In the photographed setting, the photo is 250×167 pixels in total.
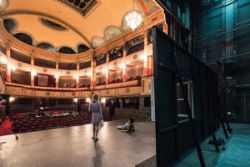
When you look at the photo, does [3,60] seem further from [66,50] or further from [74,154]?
[74,154]

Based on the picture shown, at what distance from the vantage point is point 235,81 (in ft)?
35.5

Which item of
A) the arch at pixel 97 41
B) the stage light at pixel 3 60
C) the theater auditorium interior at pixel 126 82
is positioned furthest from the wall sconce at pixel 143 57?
the stage light at pixel 3 60

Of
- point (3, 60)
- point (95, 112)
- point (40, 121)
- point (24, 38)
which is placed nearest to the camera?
point (95, 112)

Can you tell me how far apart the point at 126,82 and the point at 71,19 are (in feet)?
33.2

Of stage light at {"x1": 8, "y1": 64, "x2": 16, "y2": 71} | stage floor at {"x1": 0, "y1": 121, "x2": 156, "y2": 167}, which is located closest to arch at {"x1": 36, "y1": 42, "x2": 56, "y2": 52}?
stage light at {"x1": 8, "y1": 64, "x2": 16, "y2": 71}

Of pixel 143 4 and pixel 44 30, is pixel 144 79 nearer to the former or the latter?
pixel 143 4

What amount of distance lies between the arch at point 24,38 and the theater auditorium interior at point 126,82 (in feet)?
0.37

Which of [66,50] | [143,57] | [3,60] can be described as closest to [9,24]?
[3,60]

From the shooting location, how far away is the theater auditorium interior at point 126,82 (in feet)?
12.0

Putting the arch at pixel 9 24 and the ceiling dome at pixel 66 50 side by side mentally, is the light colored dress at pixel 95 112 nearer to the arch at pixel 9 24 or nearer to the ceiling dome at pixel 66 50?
the arch at pixel 9 24

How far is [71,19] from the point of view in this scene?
1758 cm

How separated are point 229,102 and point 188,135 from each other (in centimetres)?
869

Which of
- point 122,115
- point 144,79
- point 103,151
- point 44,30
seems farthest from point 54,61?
point 103,151

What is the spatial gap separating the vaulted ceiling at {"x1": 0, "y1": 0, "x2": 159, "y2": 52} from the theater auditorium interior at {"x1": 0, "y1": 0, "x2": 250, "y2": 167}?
0.11 m
